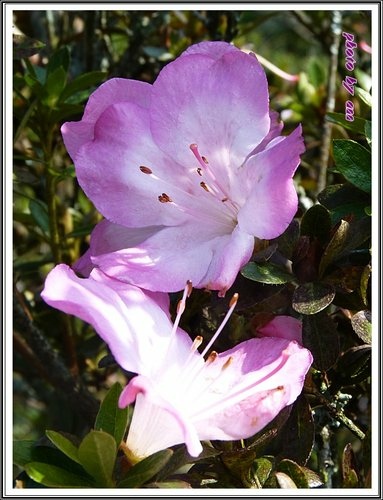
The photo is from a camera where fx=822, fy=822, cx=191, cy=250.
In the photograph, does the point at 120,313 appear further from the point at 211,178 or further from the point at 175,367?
the point at 211,178

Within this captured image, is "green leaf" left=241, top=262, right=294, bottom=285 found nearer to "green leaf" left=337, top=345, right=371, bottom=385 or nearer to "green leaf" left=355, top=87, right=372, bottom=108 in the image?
"green leaf" left=337, top=345, right=371, bottom=385

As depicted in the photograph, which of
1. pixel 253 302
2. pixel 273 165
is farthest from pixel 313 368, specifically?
pixel 273 165

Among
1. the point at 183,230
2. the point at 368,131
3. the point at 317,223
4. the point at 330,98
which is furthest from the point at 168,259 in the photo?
the point at 330,98

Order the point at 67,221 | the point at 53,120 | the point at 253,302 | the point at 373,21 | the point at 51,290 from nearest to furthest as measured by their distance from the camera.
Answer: the point at 51,290
the point at 253,302
the point at 373,21
the point at 53,120
the point at 67,221

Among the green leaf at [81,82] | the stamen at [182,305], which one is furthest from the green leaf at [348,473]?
the green leaf at [81,82]

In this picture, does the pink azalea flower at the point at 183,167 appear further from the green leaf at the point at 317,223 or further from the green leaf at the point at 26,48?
the green leaf at the point at 26,48

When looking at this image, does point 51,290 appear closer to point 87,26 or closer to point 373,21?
point 373,21

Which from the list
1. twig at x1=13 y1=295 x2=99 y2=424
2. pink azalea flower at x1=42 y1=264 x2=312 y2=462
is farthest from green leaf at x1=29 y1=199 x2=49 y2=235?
pink azalea flower at x1=42 y1=264 x2=312 y2=462
